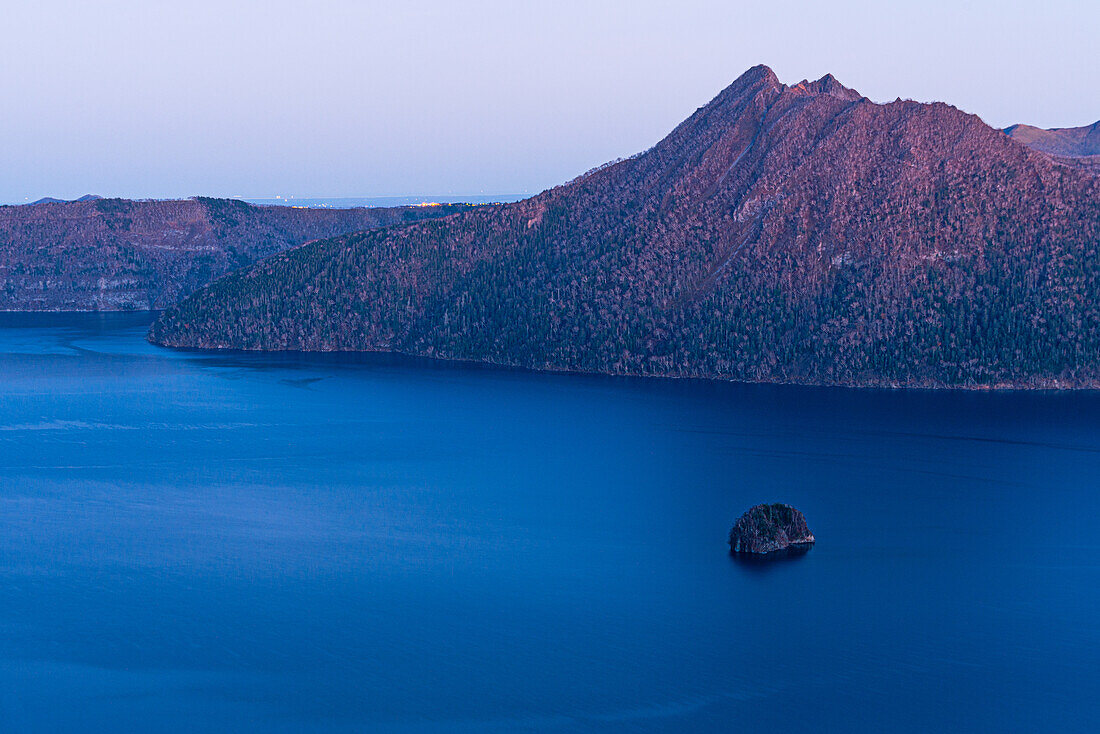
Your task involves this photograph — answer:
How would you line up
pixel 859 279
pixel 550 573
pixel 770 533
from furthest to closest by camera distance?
pixel 859 279, pixel 770 533, pixel 550 573

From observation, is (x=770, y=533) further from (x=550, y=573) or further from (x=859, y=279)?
(x=859, y=279)

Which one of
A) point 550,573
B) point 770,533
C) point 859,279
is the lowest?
point 550,573

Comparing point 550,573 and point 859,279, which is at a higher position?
point 859,279

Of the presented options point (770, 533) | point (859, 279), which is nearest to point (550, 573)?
point (770, 533)

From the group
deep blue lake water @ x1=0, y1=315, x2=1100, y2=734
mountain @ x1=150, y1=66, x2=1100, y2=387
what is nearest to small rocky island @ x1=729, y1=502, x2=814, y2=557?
deep blue lake water @ x1=0, y1=315, x2=1100, y2=734

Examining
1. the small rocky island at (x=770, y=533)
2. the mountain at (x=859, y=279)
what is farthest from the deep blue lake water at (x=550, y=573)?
the mountain at (x=859, y=279)

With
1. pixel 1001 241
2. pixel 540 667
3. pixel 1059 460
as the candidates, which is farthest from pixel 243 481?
pixel 1001 241

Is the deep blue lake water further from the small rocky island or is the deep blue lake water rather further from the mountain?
the mountain
